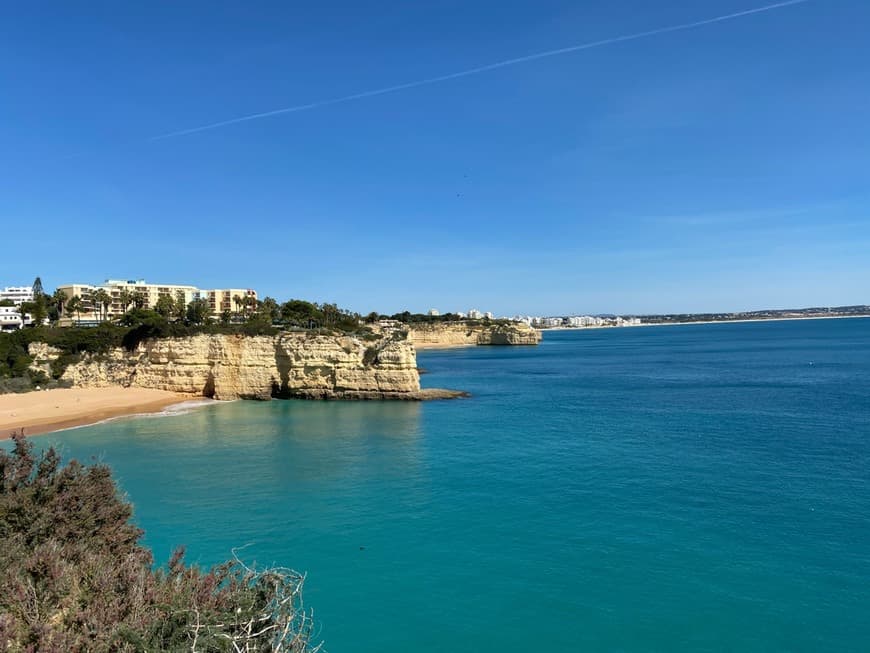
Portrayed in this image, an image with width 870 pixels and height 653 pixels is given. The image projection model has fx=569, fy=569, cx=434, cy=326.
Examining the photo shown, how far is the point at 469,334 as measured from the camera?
511 ft

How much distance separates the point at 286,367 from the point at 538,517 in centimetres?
3419

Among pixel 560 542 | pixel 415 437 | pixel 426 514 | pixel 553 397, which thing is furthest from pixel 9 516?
pixel 553 397

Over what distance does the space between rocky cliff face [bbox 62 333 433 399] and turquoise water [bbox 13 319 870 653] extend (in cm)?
850

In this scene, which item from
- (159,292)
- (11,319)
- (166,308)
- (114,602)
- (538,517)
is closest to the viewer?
(114,602)

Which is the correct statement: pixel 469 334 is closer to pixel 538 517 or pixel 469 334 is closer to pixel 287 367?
pixel 287 367

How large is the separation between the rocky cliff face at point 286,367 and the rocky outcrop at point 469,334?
96.2 metres

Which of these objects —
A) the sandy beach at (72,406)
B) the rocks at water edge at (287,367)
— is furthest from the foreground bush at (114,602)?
the rocks at water edge at (287,367)

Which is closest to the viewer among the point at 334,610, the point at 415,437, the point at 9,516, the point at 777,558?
the point at 9,516

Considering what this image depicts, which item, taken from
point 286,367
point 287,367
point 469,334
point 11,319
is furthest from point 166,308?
point 469,334

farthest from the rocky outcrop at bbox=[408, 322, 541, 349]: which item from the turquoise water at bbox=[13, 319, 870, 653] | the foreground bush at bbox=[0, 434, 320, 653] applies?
the foreground bush at bbox=[0, 434, 320, 653]

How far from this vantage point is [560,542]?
17.0 metres

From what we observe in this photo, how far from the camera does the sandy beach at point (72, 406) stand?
37.8 meters

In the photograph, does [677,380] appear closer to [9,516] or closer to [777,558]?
[777,558]

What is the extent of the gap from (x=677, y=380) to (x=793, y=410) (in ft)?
67.0
